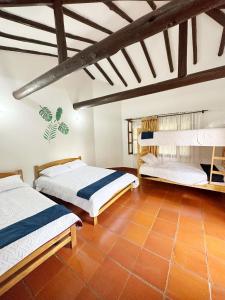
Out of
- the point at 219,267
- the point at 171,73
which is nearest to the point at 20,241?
the point at 219,267

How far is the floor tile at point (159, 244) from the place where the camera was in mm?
1702

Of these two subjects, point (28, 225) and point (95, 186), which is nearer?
point (28, 225)

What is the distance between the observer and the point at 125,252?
172 centimetres

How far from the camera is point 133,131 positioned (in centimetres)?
519

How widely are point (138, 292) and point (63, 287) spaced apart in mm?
733

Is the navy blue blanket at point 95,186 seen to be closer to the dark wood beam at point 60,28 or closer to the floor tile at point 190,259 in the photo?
the floor tile at point 190,259

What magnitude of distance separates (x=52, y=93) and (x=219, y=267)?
170 inches

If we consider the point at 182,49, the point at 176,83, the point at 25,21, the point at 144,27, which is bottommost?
the point at 176,83

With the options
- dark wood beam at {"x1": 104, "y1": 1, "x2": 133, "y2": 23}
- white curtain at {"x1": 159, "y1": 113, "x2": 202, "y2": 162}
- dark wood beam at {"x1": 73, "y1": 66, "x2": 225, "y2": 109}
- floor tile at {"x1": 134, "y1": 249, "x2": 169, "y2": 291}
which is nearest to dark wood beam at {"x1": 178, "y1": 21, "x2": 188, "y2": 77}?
dark wood beam at {"x1": 73, "y1": 66, "x2": 225, "y2": 109}

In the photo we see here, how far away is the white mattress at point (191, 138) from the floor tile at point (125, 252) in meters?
2.28

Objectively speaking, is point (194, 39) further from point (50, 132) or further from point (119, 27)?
point (50, 132)

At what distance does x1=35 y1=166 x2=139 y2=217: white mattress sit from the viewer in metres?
2.20

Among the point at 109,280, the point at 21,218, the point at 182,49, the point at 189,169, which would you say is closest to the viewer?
the point at 109,280

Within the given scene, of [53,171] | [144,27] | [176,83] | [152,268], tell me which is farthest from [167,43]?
[152,268]
